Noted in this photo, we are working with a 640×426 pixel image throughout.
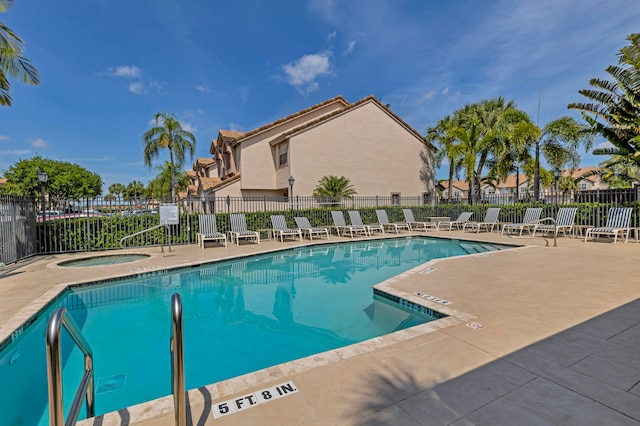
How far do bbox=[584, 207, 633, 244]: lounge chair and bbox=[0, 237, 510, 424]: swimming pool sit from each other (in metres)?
8.54

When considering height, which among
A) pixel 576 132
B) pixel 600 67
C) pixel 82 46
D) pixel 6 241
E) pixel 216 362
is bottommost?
pixel 216 362

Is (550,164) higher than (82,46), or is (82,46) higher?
(82,46)

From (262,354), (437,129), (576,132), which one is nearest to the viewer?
(262,354)

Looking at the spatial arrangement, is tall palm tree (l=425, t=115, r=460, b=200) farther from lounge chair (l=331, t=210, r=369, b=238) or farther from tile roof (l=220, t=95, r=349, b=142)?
lounge chair (l=331, t=210, r=369, b=238)

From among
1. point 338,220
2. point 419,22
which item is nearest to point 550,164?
point 419,22

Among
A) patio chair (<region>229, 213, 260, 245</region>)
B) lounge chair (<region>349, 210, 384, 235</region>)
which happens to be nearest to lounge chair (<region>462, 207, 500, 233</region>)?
lounge chair (<region>349, 210, 384, 235</region>)

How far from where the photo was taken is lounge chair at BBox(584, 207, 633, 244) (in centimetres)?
1138

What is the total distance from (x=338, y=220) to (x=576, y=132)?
41.5ft

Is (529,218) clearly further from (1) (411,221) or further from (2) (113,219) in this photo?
(2) (113,219)

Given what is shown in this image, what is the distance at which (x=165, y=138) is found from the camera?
26188 millimetres

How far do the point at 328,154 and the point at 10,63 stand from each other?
603 inches

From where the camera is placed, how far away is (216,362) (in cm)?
402

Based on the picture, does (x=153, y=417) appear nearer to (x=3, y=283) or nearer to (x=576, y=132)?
(x=3, y=283)

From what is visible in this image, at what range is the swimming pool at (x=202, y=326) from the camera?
3.59m
